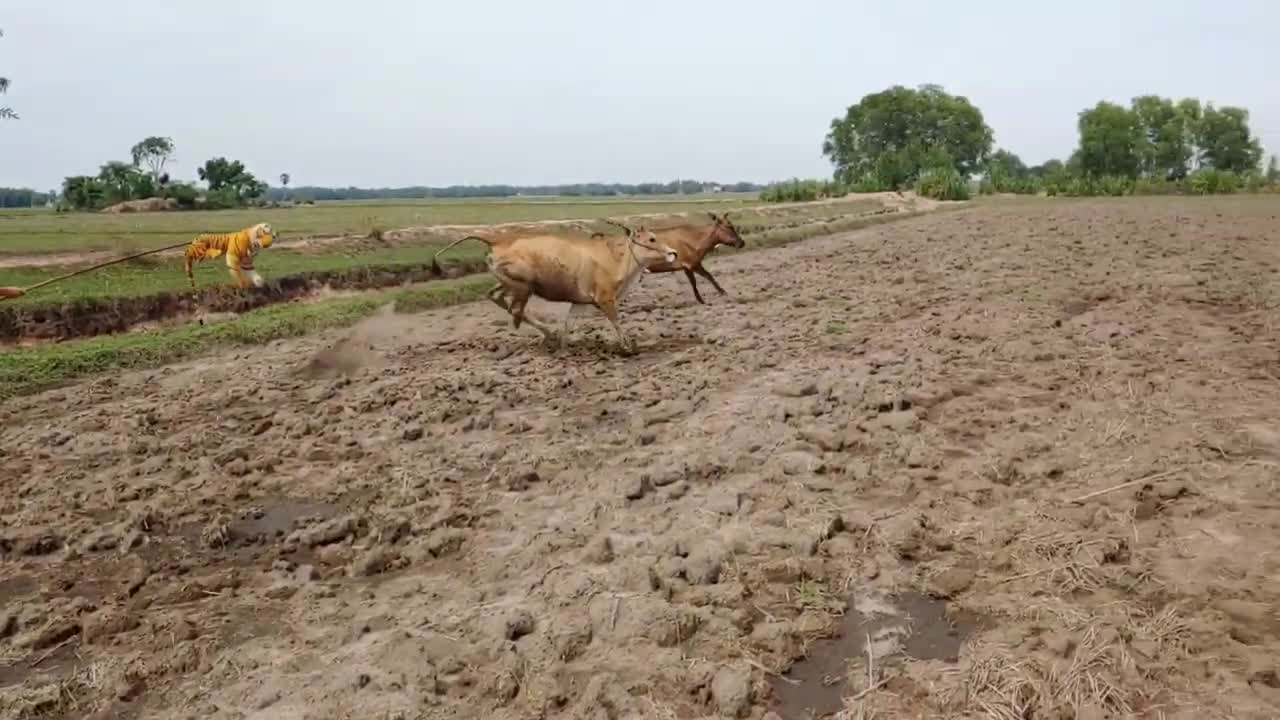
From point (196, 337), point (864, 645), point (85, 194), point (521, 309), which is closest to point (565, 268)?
point (521, 309)

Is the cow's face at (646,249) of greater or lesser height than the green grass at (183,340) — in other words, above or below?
above

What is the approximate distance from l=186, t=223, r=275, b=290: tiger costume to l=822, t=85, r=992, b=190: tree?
7143cm

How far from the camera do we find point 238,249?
15.5 meters

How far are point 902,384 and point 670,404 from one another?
7.50ft

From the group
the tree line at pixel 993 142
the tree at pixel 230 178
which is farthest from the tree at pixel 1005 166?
the tree at pixel 230 178

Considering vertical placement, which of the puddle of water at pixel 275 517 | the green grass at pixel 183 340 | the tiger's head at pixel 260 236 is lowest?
the puddle of water at pixel 275 517

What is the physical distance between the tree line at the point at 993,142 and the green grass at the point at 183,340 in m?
48.5

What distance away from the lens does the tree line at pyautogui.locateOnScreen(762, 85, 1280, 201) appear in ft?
229

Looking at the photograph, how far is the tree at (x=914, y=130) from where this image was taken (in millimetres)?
82875

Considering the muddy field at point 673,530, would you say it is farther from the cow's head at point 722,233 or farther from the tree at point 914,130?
the tree at point 914,130

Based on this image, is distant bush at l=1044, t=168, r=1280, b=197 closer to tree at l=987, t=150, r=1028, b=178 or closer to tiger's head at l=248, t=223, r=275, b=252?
tree at l=987, t=150, r=1028, b=178

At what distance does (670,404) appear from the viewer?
910 cm

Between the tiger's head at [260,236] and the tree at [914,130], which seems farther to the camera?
the tree at [914,130]

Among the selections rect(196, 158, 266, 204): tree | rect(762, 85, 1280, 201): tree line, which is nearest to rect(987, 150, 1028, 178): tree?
rect(762, 85, 1280, 201): tree line
